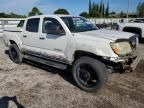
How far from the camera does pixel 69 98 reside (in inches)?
197

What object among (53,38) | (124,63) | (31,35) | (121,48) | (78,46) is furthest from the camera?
(31,35)

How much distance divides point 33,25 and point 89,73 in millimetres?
2811

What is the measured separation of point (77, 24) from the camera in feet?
20.6

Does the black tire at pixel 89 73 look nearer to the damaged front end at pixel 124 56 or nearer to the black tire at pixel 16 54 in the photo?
the damaged front end at pixel 124 56

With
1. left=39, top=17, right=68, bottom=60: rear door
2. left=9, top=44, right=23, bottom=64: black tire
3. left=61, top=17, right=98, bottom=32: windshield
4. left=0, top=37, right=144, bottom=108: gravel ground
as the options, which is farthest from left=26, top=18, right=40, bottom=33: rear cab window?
left=0, top=37, right=144, bottom=108: gravel ground

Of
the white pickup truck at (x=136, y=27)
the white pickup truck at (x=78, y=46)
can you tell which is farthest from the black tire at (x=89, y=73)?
the white pickup truck at (x=136, y=27)

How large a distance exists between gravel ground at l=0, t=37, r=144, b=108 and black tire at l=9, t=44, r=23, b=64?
0.72 meters

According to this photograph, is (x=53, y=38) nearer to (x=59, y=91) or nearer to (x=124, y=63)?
(x=59, y=91)

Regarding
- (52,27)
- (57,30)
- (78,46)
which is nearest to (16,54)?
(52,27)

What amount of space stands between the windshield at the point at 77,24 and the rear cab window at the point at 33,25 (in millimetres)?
1105

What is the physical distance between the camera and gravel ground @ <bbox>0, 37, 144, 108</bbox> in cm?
472

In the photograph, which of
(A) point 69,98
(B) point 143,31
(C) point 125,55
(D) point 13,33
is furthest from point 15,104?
(B) point 143,31

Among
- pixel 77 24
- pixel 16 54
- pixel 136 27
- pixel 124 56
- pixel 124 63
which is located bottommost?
pixel 16 54

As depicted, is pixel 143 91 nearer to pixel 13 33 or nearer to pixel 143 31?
pixel 13 33
